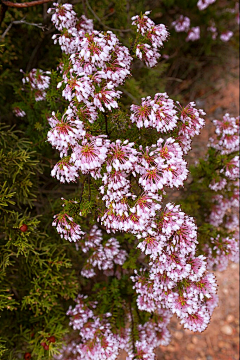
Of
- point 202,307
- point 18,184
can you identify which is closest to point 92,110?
point 18,184

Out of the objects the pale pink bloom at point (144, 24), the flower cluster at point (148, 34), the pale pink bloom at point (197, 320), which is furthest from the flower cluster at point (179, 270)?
the pale pink bloom at point (144, 24)

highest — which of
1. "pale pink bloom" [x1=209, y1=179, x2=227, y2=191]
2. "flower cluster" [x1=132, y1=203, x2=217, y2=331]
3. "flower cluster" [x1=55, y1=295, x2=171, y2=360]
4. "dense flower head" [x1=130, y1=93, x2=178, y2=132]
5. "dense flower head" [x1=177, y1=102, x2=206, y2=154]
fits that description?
"pale pink bloom" [x1=209, y1=179, x2=227, y2=191]

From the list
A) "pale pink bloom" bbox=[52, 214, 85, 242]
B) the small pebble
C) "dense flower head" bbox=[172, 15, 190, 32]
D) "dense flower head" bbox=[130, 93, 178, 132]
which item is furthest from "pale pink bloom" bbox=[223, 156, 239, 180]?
the small pebble

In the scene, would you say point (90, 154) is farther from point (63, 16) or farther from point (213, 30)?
point (213, 30)

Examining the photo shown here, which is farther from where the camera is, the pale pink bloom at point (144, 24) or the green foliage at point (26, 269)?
the green foliage at point (26, 269)

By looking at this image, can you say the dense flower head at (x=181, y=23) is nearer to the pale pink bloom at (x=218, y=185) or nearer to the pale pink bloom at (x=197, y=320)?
the pale pink bloom at (x=218, y=185)

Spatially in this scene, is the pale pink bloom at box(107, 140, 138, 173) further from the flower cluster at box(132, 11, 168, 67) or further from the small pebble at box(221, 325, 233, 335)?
the small pebble at box(221, 325, 233, 335)

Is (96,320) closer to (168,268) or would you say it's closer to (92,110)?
(168,268)
